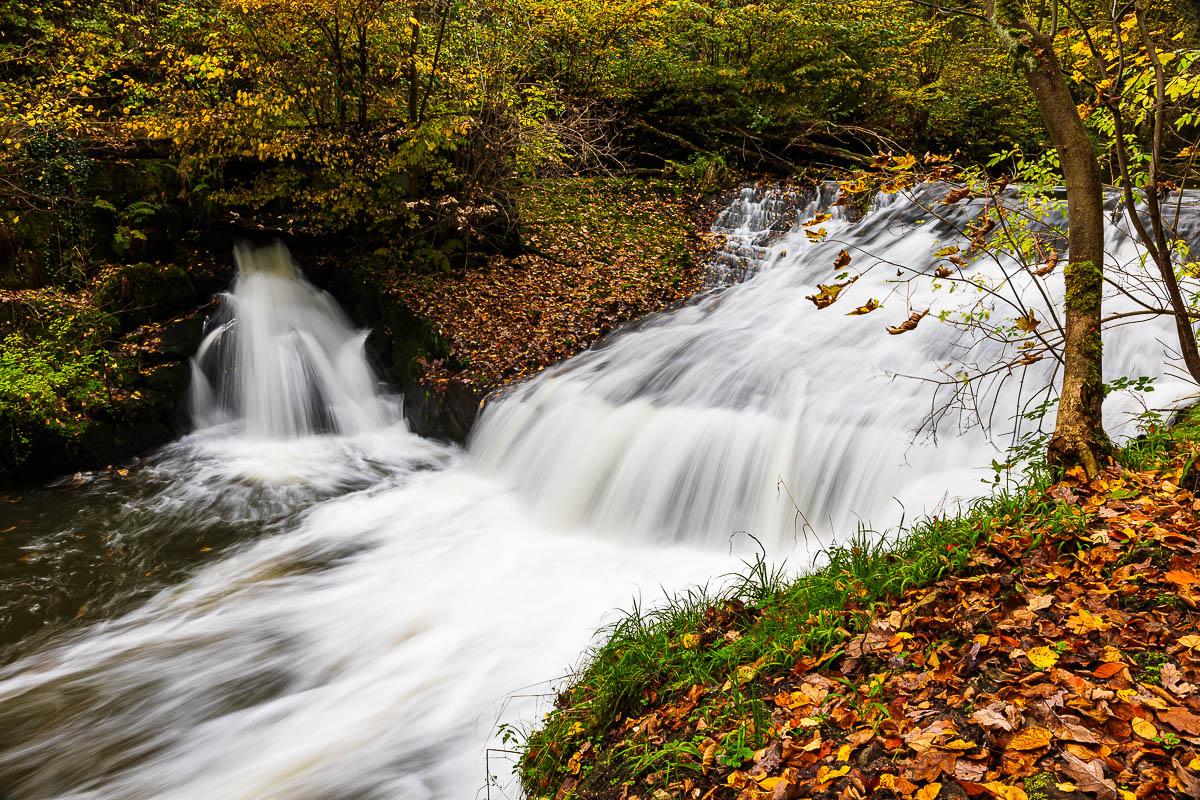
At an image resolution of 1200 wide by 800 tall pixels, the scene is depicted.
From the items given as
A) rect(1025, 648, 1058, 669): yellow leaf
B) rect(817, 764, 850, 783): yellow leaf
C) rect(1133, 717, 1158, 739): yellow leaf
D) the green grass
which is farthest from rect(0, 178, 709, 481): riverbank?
rect(1133, 717, 1158, 739): yellow leaf

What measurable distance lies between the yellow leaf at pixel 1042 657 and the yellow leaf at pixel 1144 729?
14.6 inches

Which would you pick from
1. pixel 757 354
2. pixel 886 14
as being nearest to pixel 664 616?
pixel 757 354

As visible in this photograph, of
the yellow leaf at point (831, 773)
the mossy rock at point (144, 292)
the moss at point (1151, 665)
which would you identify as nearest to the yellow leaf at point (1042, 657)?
the moss at point (1151, 665)

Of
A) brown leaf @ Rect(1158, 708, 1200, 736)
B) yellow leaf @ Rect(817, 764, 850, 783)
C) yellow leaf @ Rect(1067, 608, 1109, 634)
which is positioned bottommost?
yellow leaf @ Rect(817, 764, 850, 783)

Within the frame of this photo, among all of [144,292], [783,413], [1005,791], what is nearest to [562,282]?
[783,413]

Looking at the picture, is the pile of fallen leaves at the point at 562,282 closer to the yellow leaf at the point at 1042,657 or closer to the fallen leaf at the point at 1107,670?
the yellow leaf at the point at 1042,657

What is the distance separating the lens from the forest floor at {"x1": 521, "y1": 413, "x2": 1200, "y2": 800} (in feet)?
7.83

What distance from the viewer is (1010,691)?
2.65 metres

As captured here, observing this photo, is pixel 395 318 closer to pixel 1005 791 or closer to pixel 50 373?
pixel 50 373

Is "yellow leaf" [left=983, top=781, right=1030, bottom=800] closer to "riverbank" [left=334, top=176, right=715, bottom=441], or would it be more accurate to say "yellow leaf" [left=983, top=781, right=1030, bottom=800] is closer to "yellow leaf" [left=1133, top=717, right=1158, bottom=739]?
"yellow leaf" [left=1133, top=717, right=1158, bottom=739]

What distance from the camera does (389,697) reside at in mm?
4766

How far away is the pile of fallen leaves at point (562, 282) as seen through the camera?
997 cm

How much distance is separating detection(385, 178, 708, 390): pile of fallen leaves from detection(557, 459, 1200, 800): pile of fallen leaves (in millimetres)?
6919

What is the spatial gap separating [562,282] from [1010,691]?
9.48m
